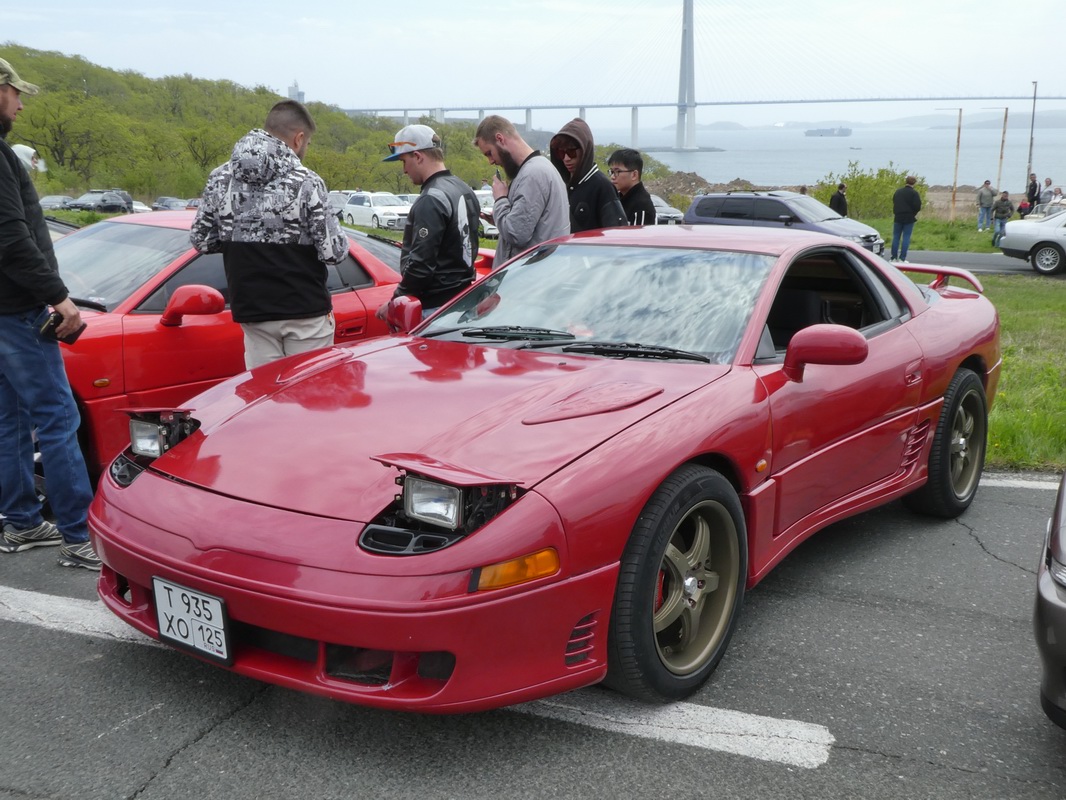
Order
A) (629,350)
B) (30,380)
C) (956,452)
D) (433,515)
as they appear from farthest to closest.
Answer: (956,452), (30,380), (629,350), (433,515)

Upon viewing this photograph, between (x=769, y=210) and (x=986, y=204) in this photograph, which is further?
(x=986, y=204)

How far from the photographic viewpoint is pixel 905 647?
124 inches

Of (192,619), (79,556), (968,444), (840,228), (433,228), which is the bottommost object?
(840,228)

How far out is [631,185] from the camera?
7.16 metres

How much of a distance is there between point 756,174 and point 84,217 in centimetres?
11393

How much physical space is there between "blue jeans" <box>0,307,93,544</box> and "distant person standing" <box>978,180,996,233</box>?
89.9 ft

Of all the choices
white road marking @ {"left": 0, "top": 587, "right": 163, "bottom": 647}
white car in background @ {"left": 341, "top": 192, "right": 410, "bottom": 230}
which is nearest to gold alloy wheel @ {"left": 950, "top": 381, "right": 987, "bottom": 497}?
white road marking @ {"left": 0, "top": 587, "right": 163, "bottom": 647}

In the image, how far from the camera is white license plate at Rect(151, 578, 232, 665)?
2.41 metres

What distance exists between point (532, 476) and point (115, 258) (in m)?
3.41

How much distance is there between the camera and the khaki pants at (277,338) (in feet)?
14.2

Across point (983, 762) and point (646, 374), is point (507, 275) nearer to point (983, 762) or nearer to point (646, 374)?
point (646, 374)

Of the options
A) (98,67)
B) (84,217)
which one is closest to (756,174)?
(98,67)

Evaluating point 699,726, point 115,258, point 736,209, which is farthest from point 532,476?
point 736,209

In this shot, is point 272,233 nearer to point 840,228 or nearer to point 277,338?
point 277,338
